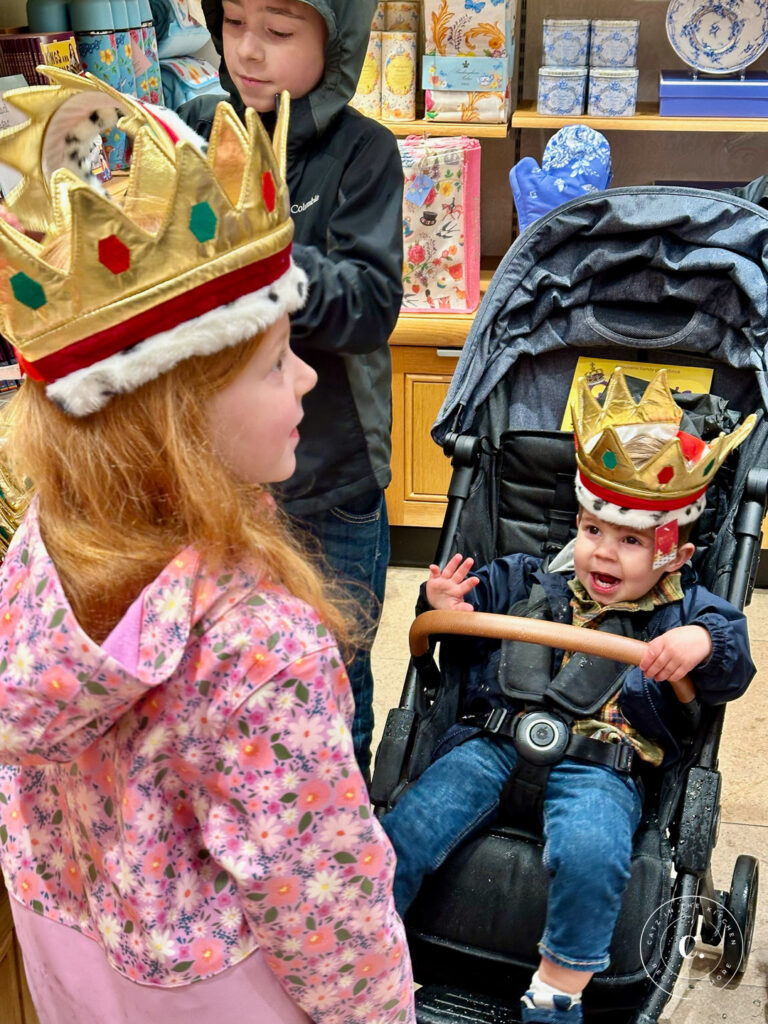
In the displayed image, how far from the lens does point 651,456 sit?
6.04ft

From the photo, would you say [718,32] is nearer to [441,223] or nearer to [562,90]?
[562,90]

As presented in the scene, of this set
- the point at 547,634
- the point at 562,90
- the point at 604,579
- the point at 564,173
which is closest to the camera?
the point at 547,634

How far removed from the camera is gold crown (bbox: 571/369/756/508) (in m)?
1.72

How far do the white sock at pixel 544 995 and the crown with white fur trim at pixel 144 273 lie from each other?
103 centimetres

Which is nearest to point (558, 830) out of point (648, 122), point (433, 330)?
point (433, 330)

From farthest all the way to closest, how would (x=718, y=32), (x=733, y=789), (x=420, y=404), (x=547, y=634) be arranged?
(x=420, y=404), (x=718, y=32), (x=733, y=789), (x=547, y=634)

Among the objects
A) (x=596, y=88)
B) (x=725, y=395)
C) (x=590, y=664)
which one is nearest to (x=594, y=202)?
(x=725, y=395)

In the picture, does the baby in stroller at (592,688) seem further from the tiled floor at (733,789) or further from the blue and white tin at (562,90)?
the blue and white tin at (562,90)

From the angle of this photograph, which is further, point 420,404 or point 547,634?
point 420,404

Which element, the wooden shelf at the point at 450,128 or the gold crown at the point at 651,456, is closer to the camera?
the gold crown at the point at 651,456

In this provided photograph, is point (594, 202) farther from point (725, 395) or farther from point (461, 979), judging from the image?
point (461, 979)

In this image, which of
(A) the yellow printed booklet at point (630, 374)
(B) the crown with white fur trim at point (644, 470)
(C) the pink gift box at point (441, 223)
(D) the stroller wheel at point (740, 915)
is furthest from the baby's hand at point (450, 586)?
(C) the pink gift box at point (441, 223)

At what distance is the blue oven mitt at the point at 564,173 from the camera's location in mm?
2807

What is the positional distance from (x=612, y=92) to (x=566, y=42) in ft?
0.61
